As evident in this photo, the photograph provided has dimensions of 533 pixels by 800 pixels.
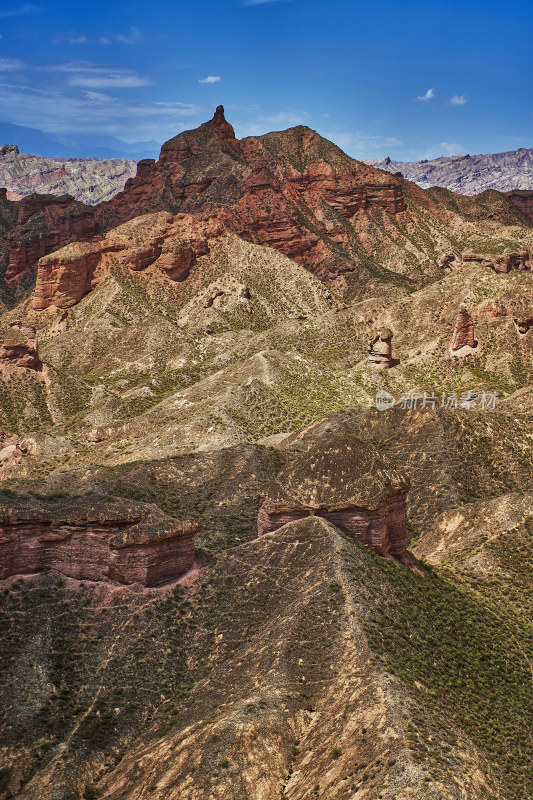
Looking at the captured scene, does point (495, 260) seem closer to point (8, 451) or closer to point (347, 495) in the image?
point (8, 451)

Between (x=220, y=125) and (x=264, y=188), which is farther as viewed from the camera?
(x=220, y=125)

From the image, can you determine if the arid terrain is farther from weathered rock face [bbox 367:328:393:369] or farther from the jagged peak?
the jagged peak

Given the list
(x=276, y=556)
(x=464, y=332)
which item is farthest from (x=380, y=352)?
(x=276, y=556)

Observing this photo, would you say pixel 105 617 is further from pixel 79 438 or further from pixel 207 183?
pixel 207 183

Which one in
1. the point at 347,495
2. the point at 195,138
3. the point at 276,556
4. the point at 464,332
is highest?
the point at 195,138
